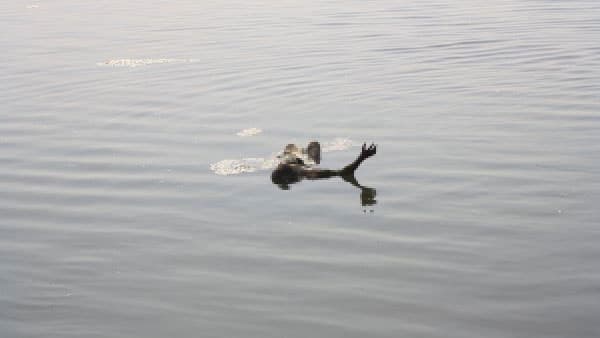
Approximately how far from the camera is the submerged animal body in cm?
721

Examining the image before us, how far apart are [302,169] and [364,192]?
653 millimetres

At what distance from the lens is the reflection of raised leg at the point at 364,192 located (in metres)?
6.76

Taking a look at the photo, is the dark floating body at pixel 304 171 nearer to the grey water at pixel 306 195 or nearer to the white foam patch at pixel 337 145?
the grey water at pixel 306 195

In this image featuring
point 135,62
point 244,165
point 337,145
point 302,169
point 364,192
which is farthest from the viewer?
point 135,62

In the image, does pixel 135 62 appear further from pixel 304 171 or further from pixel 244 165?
pixel 304 171

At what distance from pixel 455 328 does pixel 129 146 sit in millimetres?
5025

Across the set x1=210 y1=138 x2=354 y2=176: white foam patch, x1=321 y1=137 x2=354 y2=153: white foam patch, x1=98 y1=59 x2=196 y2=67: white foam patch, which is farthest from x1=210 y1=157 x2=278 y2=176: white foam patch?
x1=98 y1=59 x2=196 y2=67: white foam patch

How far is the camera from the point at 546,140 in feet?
27.0

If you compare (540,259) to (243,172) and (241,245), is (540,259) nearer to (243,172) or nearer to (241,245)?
(241,245)

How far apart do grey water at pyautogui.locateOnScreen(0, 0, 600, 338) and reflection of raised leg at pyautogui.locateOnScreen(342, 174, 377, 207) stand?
76 mm

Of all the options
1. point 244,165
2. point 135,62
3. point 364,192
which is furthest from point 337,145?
point 135,62

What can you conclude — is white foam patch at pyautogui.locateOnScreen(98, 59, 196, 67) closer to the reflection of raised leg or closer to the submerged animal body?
the submerged animal body

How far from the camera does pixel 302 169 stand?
7.32 m

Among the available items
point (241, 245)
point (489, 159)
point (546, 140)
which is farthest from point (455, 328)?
point (546, 140)
